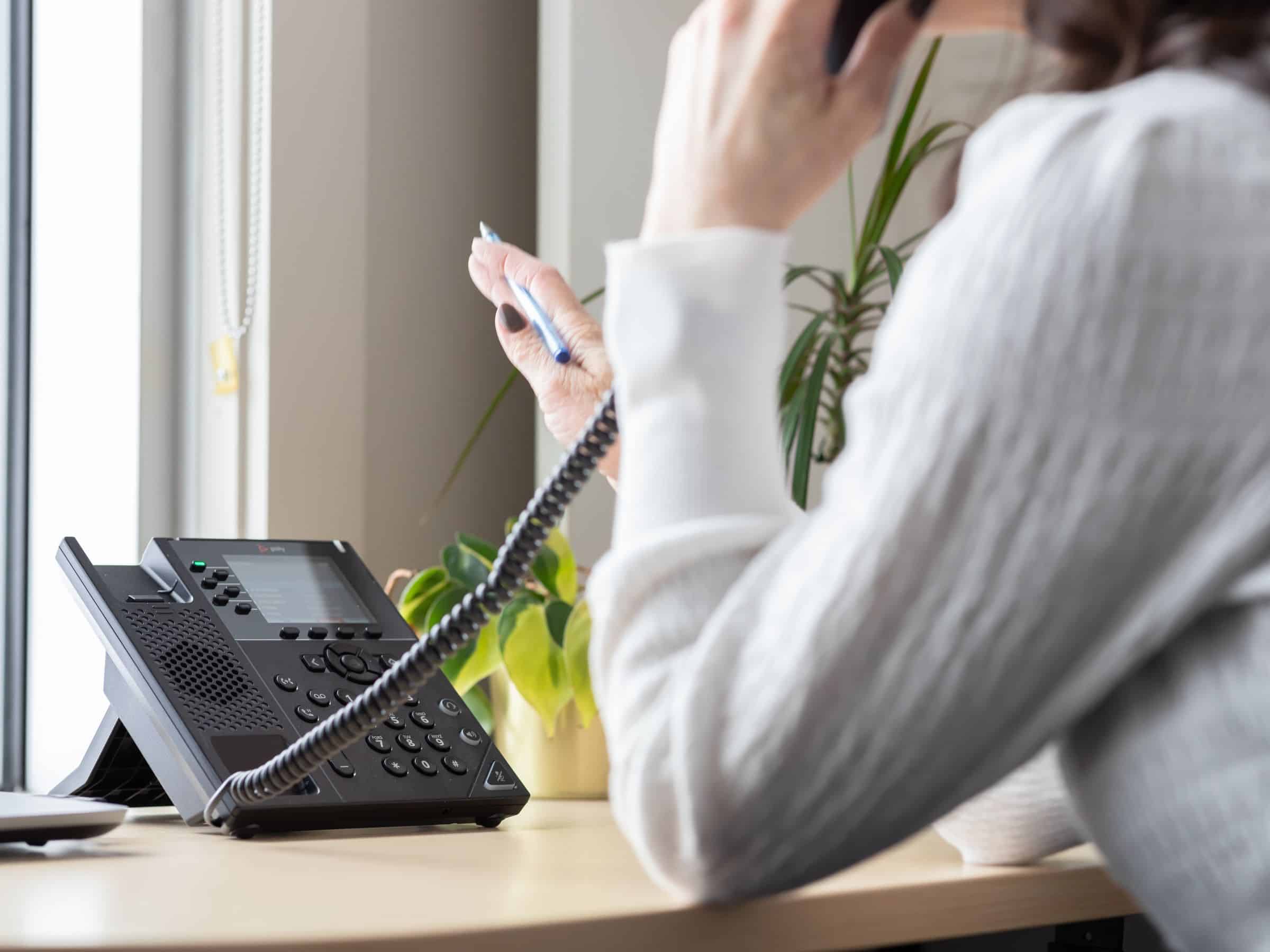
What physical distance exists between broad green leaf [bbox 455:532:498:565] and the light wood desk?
44 centimetres

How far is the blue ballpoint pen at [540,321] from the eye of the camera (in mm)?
908

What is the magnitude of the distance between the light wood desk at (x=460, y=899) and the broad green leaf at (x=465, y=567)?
0.40 metres

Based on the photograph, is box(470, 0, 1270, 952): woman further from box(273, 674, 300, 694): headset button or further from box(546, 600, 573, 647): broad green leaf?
box(546, 600, 573, 647): broad green leaf

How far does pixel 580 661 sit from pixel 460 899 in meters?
0.54

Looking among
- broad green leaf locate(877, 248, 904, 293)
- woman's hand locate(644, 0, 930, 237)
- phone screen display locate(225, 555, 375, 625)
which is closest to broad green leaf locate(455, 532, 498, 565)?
phone screen display locate(225, 555, 375, 625)

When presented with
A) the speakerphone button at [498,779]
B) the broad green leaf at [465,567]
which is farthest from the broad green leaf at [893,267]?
the speakerphone button at [498,779]

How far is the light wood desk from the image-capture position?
0.45 meters

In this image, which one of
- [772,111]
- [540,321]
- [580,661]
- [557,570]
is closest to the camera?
[772,111]

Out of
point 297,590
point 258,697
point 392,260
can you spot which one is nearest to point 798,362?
point 392,260

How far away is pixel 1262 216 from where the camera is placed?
0.39 m

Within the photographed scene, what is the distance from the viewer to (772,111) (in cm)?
50

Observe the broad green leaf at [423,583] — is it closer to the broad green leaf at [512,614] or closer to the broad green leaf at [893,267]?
the broad green leaf at [512,614]

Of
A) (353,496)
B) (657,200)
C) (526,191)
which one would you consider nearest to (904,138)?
(526,191)

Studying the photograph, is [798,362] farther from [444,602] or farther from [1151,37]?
[1151,37]
